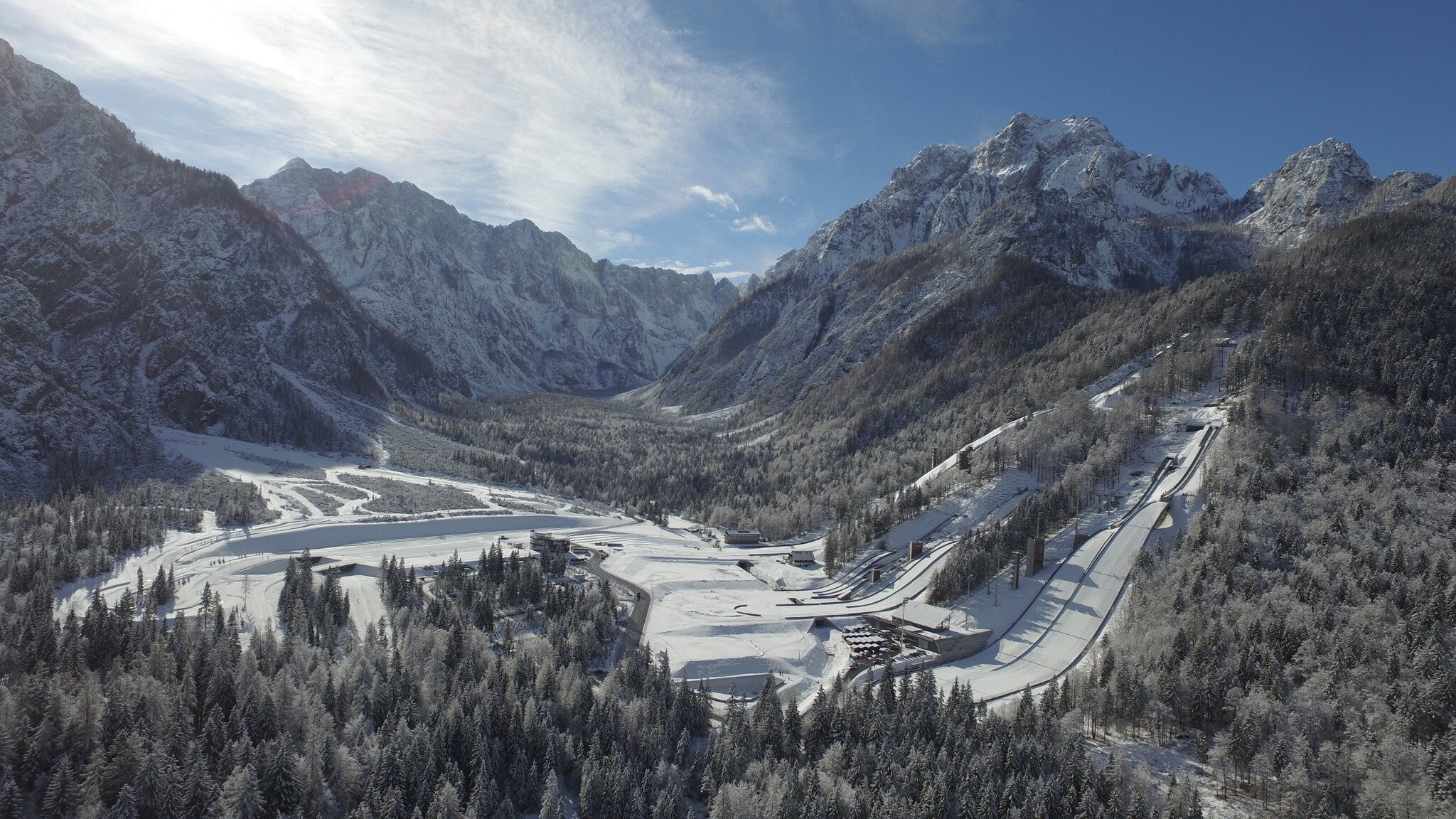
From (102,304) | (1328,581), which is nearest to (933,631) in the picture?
(1328,581)

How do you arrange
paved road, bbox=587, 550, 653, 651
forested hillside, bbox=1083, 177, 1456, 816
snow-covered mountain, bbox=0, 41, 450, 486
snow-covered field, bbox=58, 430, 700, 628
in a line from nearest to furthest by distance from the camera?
forested hillside, bbox=1083, 177, 1456, 816 < paved road, bbox=587, 550, 653, 651 < snow-covered field, bbox=58, 430, 700, 628 < snow-covered mountain, bbox=0, 41, 450, 486

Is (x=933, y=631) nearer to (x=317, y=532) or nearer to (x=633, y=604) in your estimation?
(x=633, y=604)

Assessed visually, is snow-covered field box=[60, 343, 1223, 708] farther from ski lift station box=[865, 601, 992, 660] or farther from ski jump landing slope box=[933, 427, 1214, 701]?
ski lift station box=[865, 601, 992, 660]

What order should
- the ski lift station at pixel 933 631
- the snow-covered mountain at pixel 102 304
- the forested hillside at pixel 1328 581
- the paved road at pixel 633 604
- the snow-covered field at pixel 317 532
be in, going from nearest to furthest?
the forested hillside at pixel 1328 581
the ski lift station at pixel 933 631
the paved road at pixel 633 604
the snow-covered field at pixel 317 532
the snow-covered mountain at pixel 102 304

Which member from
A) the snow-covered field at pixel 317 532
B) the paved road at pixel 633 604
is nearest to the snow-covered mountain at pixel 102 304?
the snow-covered field at pixel 317 532

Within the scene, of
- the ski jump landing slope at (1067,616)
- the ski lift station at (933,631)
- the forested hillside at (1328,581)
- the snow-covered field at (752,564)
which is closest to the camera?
the forested hillside at (1328,581)

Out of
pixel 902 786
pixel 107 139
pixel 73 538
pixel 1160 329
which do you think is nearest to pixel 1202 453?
pixel 1160 329

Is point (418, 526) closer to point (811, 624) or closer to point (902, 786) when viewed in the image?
point (811, 624)

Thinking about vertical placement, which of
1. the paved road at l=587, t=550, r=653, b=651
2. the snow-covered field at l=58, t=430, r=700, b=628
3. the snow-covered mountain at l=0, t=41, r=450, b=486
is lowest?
→ the paved road at l=587, t=550, r=653, b=651

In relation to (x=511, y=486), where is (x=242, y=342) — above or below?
above

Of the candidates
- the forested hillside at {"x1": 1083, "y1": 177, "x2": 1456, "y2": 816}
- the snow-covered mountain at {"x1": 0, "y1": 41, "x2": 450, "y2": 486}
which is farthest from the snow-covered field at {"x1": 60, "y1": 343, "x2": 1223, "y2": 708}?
the snow-covered mountain at {"x1": 0, "y1": 41, "x2": 450, "y2": 486}

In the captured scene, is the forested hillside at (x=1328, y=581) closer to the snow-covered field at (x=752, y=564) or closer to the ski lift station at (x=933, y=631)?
the snow-covered field at (x=752, y=564)
